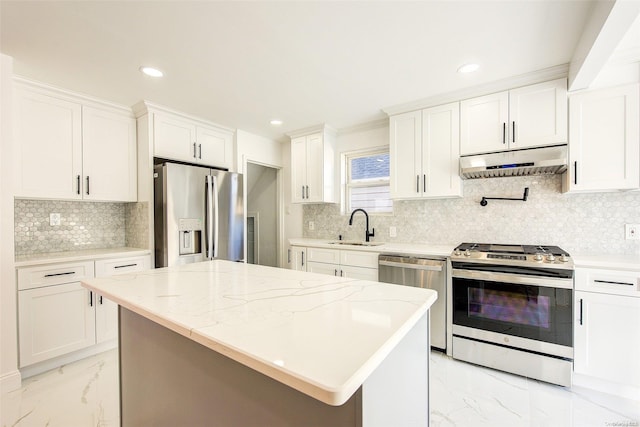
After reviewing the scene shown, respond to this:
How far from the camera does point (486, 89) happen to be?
2518mm

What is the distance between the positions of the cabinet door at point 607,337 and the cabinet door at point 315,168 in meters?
2.63

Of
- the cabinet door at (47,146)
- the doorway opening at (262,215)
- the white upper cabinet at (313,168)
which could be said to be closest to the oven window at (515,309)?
the white upper cabinet at (313,168)

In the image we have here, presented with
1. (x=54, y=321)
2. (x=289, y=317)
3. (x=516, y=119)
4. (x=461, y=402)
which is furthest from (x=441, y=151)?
(x=54, y=321)

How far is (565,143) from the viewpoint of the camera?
226 centimetres

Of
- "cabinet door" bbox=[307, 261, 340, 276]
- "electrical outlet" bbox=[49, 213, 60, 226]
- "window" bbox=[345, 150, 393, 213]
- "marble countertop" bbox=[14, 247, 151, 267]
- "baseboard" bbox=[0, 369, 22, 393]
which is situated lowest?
"baseboard" bbox=[0, 369, 22, 393]

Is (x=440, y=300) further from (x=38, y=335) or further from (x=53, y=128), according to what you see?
(x=53, y=128)

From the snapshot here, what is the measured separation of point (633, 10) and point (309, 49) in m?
1.67

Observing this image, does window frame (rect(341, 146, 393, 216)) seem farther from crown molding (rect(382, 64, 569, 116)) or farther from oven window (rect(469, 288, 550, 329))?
oven window (rect(469, 288, 550, 329))

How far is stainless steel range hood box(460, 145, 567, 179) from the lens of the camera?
7.36 feet

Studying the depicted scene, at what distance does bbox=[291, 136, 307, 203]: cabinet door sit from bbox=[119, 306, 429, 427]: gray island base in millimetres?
2588

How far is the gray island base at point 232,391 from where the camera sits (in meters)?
0.76

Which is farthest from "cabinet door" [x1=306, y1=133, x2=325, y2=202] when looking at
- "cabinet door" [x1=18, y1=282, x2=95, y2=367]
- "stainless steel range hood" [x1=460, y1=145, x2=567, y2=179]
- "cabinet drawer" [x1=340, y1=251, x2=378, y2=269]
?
"cabinet door" [x1=18, y1=282, x2=95, y2=367]

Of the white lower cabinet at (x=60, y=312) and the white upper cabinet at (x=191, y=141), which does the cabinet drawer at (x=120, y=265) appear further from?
the white upper cabinet at (x=191, y=141)

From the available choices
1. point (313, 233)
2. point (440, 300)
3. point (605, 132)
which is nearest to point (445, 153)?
point (605, 132)
